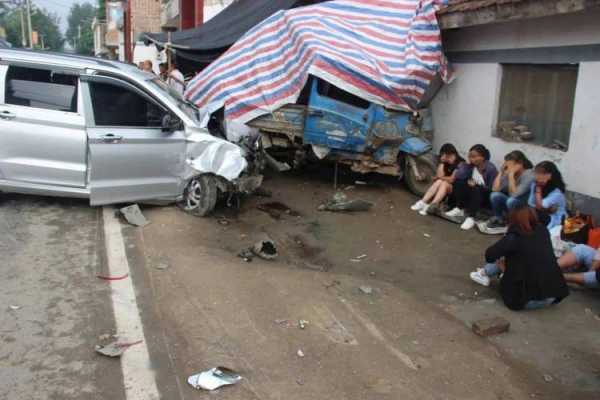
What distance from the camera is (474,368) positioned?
160 inches

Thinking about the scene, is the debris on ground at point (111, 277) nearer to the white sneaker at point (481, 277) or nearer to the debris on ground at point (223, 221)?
the debris on ground at point (223, 221)

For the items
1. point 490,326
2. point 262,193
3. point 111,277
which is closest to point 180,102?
point 262,193

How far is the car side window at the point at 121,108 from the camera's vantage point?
6.90m

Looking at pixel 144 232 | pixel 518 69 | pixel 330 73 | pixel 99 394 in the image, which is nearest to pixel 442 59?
pixel 518 69

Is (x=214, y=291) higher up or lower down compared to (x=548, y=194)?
lower down

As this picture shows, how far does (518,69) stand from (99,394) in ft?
24.6

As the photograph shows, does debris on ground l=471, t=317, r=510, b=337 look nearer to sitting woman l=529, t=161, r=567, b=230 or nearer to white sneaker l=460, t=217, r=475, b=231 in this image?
sitting woman l=529, t=161, r=567, b=230

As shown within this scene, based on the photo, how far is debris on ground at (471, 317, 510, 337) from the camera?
180 inches

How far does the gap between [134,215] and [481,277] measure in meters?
4.14

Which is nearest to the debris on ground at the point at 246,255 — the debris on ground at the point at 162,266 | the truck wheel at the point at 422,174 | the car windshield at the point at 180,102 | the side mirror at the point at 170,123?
the debris on ground at the point at 162,266

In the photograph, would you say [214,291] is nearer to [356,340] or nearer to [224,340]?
[224,340]

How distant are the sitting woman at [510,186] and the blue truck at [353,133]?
159 cm

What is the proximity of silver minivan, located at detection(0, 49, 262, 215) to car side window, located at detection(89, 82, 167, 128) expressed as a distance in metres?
0.01

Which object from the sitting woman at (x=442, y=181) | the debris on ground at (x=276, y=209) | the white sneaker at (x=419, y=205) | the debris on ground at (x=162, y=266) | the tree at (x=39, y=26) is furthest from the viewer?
the tree at (x=39, y=26)
